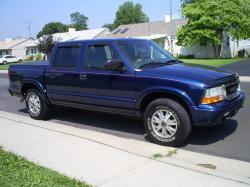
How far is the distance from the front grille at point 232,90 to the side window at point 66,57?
10.2 feet

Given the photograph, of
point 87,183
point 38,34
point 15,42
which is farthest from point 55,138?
point 38,34

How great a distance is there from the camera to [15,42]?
80.6 m

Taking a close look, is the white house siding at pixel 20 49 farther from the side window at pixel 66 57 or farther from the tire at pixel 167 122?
the tire at pixel 167 122

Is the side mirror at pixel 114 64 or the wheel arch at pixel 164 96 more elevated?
the side mirror at pixel 114 64

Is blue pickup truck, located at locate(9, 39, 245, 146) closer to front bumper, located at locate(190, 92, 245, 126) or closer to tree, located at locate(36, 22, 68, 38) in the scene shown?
front bumper, located at locate(190, 92, 245, 126)

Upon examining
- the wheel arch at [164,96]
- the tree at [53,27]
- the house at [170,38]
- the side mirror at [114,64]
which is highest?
the tree at [53,27]

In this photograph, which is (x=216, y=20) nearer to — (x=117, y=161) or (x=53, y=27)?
(x=117, y=161)

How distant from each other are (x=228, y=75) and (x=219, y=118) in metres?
0.82

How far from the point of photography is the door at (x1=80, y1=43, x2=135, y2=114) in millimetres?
6496

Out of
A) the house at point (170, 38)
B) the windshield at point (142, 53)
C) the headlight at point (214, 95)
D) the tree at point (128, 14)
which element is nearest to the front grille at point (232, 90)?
the headlight at point (214, 95)

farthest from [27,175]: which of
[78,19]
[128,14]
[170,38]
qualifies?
[78,19]

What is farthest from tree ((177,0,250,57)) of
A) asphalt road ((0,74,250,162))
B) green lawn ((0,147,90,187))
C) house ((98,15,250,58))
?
green lawn ((0,147,90,187))

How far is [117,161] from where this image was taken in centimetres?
543

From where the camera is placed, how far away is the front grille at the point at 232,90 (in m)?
6.02
